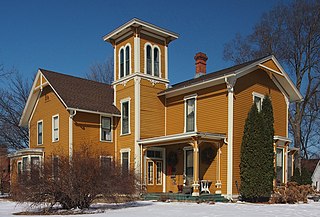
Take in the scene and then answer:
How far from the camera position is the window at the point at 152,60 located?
72.9ft

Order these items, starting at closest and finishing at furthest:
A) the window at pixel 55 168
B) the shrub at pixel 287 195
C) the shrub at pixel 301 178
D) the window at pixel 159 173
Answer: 1. the window at pixel 55 168
2. the shrub at pixel 287 195
3. the window at pixel 159 173
4. the shrub at pixel 301 178

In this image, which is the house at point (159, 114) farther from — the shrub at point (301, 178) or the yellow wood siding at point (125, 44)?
the shrub at point (301, 178)

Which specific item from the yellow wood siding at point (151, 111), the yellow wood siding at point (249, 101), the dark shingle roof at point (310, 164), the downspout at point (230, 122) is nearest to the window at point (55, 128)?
the yellow wood siding at point (151, 111)

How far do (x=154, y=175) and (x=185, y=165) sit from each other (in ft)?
6.84

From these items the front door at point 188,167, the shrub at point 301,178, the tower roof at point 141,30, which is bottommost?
the shrub at point 301,178

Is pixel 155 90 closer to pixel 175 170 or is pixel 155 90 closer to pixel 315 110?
pixel 175 170

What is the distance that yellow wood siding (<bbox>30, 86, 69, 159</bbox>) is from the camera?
833 inches

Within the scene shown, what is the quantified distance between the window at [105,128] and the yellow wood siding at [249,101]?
7784 mm

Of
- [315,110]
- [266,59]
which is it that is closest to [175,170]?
[266,59]

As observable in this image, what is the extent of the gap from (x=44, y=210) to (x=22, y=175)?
136 centimetres

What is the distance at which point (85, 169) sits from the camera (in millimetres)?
12383

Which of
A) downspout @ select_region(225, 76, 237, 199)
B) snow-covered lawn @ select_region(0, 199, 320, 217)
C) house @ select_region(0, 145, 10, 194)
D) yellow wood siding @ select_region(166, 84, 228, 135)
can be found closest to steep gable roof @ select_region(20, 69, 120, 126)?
yellow wood siding @ select_region(166, 84, 228, 135)

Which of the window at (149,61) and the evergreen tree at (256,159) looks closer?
the evergreen tree at (256,159)

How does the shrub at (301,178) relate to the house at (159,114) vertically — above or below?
below
